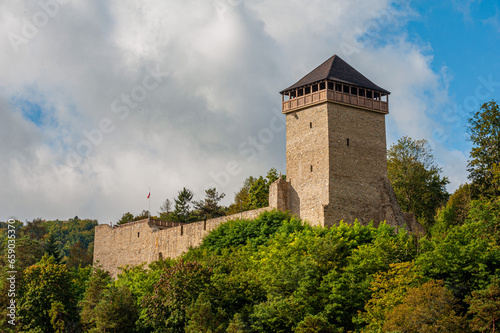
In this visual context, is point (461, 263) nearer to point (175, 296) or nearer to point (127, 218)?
point (175, 296)

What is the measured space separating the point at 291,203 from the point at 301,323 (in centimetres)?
1160

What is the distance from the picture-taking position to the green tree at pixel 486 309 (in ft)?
80.4

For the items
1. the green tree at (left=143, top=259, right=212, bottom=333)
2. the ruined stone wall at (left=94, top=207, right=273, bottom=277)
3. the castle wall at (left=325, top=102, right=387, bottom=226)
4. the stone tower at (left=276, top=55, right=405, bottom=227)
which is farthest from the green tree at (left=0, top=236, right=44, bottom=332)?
the castle wall at (left=325, top=102, right=387, bottom=226)

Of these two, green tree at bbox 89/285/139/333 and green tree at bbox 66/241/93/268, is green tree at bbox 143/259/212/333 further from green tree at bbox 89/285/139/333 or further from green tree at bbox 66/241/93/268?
green tree at bbox 66/241/93/268

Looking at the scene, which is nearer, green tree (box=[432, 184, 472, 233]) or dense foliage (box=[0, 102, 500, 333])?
dense foliage (box=[0, 102, 500, 333])

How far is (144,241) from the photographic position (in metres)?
47.8

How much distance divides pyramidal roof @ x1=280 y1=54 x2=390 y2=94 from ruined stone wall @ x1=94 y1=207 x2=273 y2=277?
7.47m

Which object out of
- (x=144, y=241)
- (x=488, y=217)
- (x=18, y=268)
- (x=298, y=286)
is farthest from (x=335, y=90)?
(x=18, y=268)

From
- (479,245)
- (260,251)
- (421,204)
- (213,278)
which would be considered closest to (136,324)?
(213,278)

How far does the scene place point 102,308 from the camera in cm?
3175

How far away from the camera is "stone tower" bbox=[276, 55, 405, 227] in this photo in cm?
3700

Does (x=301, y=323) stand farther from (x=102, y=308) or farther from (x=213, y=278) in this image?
(x=102, y=308)

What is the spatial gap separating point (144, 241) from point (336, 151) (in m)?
16.4

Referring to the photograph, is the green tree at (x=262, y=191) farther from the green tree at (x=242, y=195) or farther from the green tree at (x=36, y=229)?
the green tree at (x=36, y=229)
